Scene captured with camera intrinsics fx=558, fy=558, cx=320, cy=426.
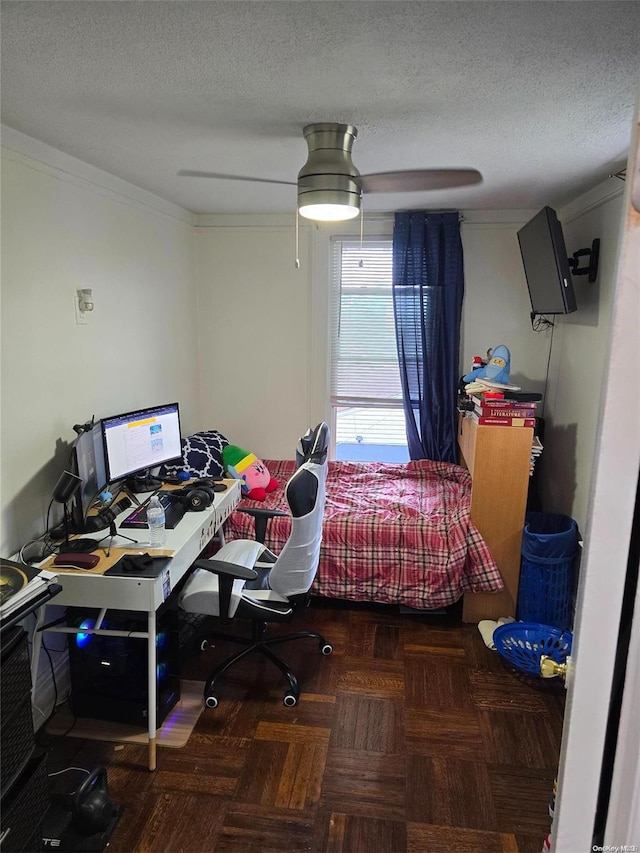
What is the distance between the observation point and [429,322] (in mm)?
3971

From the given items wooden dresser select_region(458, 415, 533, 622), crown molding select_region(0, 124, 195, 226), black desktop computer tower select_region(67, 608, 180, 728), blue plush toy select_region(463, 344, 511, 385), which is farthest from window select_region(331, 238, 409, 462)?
black desktop computer tower select_region(67, 608, 180, 728)

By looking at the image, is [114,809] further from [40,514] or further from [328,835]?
[40,514]

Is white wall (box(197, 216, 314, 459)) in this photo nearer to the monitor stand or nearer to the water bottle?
the monitor stand

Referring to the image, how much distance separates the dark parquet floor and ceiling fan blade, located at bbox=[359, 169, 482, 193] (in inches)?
95.7

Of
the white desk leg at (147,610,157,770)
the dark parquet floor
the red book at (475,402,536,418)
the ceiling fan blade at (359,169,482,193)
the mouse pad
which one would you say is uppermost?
the ceiling fan blade at (359,169,482,193)

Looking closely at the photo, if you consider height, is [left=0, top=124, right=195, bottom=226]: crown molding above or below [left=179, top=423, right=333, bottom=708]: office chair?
above

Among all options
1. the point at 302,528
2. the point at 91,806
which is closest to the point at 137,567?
the point at 302,528

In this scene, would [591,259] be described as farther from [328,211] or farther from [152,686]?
[152,686]

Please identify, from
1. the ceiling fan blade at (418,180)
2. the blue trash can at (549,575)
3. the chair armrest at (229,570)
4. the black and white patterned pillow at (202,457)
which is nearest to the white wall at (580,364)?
the blue trash can at (549,575)

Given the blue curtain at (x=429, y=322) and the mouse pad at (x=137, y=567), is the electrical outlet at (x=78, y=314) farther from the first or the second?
the blue curtain at (x=429, y=322)

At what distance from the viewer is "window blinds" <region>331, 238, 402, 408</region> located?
4113 mm

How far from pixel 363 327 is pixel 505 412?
5.06 ft

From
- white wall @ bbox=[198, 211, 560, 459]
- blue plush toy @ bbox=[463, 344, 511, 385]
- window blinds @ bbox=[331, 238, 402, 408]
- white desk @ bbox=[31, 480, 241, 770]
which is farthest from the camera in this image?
window blinds @ bbox=[331, 238, 402, 408]

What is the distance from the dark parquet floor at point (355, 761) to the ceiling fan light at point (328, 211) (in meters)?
2.11
